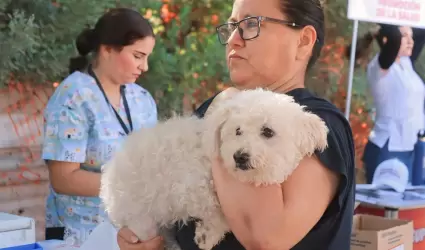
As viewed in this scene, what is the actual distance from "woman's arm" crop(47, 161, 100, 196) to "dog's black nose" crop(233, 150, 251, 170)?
1408 millimetres

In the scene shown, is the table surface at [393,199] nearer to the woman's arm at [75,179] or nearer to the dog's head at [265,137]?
the woman's arm at [75,179]

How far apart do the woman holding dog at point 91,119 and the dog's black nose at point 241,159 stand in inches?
51.0

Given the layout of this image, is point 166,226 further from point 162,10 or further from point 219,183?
point 162,10

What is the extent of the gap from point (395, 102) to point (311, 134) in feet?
12.8

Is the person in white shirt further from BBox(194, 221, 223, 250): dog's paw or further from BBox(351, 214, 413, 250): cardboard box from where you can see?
BBox(194, 221, 223, 250): dog's paw

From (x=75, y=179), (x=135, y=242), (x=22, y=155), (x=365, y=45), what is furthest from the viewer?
(x=365, y=45)

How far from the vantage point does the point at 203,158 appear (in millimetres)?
1377

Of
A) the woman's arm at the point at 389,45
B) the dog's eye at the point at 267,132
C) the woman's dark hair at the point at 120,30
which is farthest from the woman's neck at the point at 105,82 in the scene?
the woman's arm at the point at 389,45

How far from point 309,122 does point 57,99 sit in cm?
162

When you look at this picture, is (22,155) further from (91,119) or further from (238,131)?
(238,131)

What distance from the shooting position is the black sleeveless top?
4.27ft

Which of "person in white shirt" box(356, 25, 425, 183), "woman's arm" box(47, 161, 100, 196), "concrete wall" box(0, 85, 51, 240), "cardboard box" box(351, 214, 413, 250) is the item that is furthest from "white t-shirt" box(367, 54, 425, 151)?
"woman's arm" box(47, 161, 100, 196)

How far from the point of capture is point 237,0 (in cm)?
152

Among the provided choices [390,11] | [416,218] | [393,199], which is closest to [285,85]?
[393,199]
